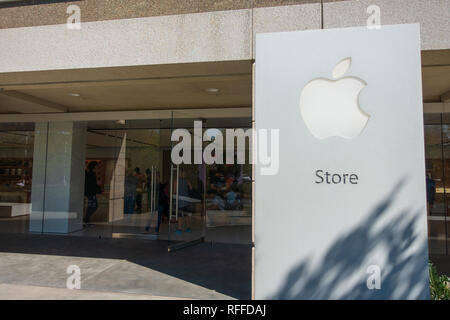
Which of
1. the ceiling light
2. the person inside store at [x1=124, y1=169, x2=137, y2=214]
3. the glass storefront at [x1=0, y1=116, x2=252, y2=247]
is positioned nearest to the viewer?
the ceiling light

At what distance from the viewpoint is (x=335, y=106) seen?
150 inches

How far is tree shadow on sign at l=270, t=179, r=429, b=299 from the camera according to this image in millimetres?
3527

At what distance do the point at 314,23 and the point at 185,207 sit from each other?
5.48 meters

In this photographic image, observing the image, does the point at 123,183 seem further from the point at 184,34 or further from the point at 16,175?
the point at 184,34

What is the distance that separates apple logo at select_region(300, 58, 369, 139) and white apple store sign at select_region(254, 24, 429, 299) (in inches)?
0.5

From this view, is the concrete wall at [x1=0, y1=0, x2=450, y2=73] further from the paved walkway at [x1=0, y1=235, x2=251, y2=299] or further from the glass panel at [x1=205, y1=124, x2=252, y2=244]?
the glass panel at [x1=205, y1=124, x2=252, y2=244]

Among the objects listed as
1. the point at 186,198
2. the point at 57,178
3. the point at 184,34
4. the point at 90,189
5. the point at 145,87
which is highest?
the point at 184,34

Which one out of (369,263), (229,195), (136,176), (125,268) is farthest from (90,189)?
(369,263)

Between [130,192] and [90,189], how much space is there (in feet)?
4.82

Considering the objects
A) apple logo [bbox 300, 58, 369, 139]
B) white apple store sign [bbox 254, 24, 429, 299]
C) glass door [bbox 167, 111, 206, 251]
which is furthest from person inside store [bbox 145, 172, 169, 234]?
apple logo [bbox 300, 58, 369, 139]

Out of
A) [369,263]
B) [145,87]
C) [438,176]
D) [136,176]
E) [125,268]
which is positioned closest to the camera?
[369,263]

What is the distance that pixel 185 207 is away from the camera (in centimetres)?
828
